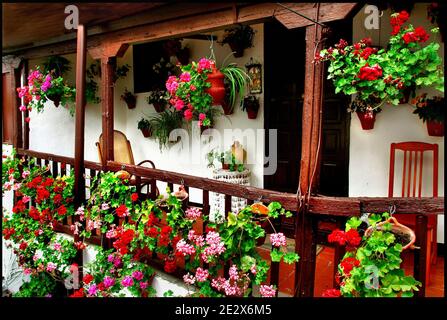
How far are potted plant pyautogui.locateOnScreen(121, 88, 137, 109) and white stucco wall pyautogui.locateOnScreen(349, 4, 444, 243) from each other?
3357 mm

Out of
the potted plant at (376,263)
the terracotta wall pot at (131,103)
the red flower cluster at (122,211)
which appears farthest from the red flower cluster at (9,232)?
the potted plant at (376,263)

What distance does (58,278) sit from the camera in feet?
12.4

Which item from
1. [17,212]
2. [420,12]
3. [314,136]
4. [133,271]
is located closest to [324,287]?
[314,136]

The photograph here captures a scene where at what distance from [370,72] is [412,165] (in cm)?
197

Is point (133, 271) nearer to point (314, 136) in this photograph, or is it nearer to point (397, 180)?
point (314, 136)

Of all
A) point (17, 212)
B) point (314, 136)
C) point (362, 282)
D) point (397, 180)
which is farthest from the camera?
point (17, 212)

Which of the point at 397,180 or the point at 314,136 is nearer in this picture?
the point at 314,136

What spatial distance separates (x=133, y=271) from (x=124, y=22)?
2213mm

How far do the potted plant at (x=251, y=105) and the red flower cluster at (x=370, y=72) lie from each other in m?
2.40

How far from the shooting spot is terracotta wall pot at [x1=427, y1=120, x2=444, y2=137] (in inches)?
127

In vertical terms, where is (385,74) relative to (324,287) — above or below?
above

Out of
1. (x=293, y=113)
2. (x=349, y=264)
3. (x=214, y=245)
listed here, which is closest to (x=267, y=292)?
(x=214, y=245)

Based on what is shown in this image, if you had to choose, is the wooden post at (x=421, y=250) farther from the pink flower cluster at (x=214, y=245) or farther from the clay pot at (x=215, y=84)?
the clay pot at (x=215, y=84)

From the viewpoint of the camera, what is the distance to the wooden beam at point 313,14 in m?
2.07
